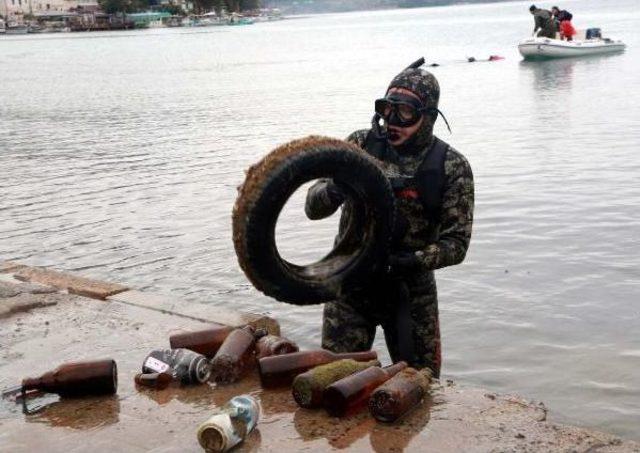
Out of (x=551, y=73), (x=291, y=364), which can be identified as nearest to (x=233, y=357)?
(x=291, y=364)

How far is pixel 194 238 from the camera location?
45.0 feet

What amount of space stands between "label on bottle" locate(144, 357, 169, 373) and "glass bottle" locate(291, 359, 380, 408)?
1027mm

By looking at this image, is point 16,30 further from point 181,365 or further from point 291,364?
point 291,364

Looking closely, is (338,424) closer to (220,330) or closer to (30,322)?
(220,330)

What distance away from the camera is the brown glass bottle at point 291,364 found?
17.9 ft

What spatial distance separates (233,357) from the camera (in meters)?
5.68

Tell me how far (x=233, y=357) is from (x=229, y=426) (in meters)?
1.17

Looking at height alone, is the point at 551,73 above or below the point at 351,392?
below

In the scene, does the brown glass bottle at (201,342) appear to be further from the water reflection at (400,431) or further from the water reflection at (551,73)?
the water reflection at (551,73)

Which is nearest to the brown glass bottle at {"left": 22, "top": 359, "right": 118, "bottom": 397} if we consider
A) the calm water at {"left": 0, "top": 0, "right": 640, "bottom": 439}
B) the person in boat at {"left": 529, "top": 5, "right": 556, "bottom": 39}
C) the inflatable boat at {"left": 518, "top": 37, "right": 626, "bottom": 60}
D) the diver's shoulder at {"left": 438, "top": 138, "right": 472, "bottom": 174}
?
the diver's shoulder at {"left": 438, "top": 138, "right": 472, "bottom": 174}

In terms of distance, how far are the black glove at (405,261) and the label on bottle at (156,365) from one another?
5.51ft

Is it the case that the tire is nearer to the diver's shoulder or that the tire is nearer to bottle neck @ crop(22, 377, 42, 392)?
the diver's shoulder

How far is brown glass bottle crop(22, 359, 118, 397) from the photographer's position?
5453 millimetres

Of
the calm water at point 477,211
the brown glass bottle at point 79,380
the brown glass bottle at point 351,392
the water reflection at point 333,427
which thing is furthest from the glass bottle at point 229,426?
the calm water at point 477,211
